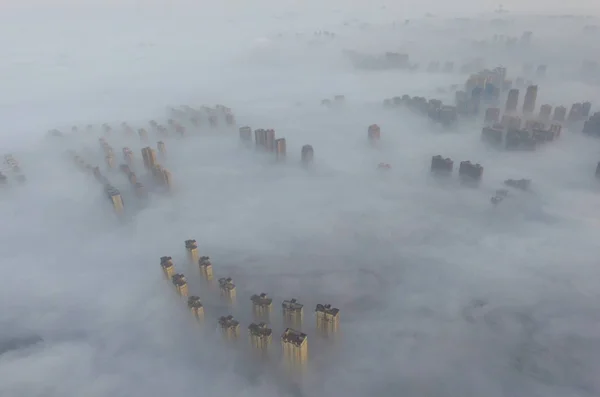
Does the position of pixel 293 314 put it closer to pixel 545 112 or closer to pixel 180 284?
pixel 180 284

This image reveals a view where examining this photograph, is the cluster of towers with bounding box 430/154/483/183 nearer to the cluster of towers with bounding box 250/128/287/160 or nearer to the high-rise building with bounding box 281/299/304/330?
the cluster of towers with bounding box 250/128/287/160

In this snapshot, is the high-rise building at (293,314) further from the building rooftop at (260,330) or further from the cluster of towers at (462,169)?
the cluster of towers at (462,169)

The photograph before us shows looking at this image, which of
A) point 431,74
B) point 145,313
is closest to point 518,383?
point 145,313

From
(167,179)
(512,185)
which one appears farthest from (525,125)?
(167,179)

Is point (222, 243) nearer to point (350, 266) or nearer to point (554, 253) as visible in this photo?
point (350, 266)

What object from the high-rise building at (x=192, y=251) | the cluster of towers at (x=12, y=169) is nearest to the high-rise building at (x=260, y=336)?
the high-rise building at (x=192, y=251)

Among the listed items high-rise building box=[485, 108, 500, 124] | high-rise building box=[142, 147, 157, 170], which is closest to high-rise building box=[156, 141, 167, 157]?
high-rise building box=[142, 147, 157, 170]

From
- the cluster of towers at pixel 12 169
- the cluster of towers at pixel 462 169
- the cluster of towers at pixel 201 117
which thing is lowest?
the cluster of towers at pixel 12 169
